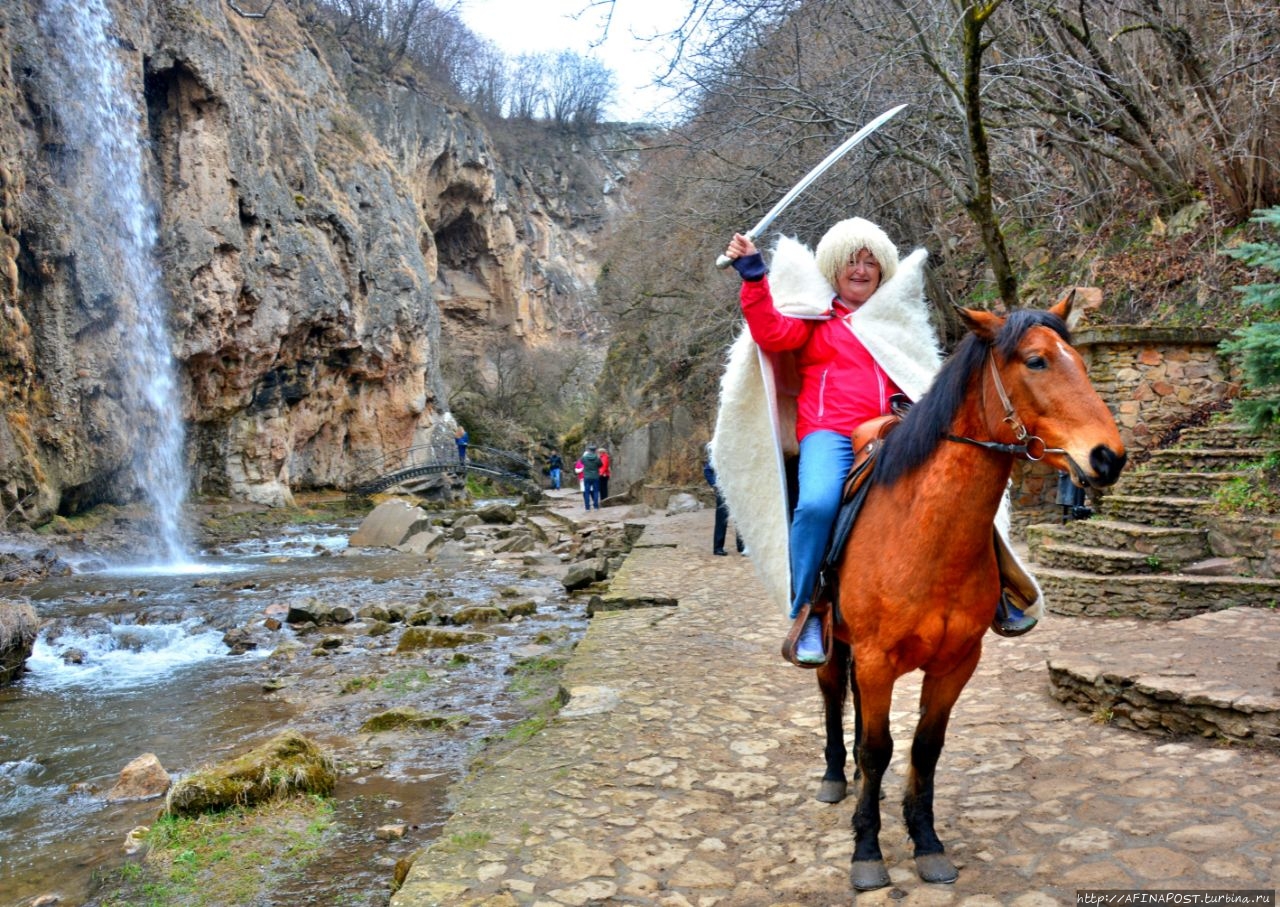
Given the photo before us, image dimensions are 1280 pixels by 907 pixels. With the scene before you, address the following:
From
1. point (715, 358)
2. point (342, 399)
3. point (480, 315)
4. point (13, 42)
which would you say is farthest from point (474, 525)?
point (480, 315)

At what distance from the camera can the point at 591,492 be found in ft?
83.7

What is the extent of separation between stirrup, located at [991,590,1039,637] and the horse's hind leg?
26.1 inches

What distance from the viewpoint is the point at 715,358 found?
21.4 meters

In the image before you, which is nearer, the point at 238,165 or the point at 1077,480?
the point at 1077,480

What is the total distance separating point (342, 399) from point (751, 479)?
32.0 meters

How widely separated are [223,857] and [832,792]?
3130mm

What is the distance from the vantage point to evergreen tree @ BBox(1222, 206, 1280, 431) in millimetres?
5801

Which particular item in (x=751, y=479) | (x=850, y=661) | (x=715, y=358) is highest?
(x=715, y=358)

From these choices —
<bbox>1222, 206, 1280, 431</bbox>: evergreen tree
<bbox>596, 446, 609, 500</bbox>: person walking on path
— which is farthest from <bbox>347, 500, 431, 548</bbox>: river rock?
<bbox>1222, 206, 1280, 431</bbox>: evergreen tree

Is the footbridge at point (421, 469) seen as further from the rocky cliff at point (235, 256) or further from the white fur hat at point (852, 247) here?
the white fur hat at point (852, 247)

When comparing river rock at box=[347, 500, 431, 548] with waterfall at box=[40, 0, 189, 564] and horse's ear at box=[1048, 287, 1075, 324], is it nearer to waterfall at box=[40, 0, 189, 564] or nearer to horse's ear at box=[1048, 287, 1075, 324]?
waterfall at box=[40, 0, 189, 564]

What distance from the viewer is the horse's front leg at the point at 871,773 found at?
315 cm

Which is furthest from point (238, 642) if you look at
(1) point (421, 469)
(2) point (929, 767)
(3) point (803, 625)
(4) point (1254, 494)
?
(1) point (421, 469)

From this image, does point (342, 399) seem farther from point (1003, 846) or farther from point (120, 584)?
point (1003, 846)
